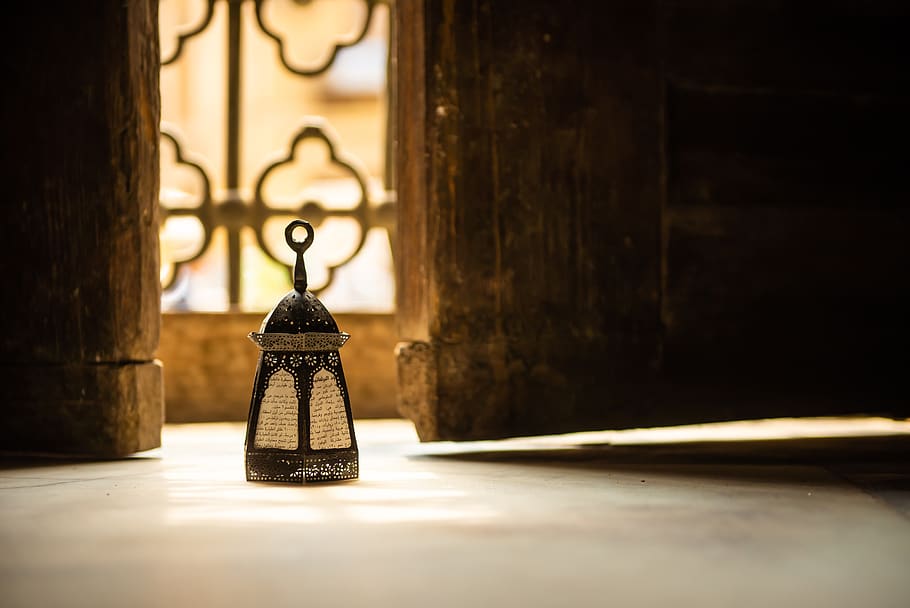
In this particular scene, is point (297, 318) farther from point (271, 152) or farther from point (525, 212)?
point (271, 152)

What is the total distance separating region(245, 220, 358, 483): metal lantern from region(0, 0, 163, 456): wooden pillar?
45 centimetres

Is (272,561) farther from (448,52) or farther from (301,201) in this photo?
(301,201)

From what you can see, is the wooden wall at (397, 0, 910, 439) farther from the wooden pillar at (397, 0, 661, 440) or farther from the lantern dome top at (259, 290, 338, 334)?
the lantern dome top at (259, 290, 338, 334)

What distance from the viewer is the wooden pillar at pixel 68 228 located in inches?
71.6

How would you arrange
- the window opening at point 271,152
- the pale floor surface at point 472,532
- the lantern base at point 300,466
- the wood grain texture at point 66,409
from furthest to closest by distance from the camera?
the window opening at point 271,152, the wood grain texture at point 66,409, the lantern base at point 300,466, the pale floor surface at point 472,532

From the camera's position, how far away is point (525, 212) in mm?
1947

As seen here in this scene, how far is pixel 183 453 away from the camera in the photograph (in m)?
1.89

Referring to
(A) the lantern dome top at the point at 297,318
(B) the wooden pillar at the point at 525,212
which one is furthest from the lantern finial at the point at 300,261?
(B) the wooden pillar at the point at 525,212

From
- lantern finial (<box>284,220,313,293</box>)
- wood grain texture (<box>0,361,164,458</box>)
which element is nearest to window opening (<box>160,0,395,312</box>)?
wood grain texture (<box>0,361,164,458</box>)

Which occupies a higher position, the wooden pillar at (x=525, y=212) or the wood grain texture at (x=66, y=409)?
the wooden pillar at (x=525, y=212)

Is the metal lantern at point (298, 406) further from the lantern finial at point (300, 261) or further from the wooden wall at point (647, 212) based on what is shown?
the wooden wall at point (647, 212)

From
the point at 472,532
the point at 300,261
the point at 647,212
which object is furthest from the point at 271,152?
the point at 472,532

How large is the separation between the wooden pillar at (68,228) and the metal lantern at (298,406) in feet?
1.48

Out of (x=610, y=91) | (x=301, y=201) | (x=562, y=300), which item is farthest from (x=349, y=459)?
(x=301, y=201)
